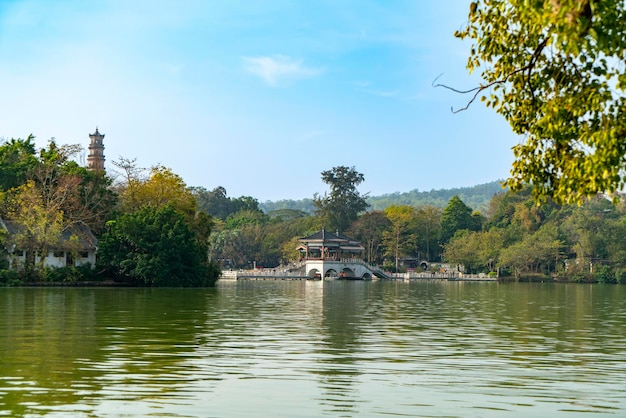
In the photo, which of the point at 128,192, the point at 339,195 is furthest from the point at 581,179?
the point at 339,195

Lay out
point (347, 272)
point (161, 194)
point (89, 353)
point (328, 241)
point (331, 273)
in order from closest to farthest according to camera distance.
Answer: point (89, 353) → point (161, 194) → point (347, 272) → point (331, 273) → point (328, 241)

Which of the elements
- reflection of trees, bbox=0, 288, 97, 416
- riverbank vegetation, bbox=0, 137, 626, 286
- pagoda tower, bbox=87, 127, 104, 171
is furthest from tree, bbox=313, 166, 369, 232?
reflection of trees, bbox=0, 288, 97, 416

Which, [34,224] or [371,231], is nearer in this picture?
[34,224]

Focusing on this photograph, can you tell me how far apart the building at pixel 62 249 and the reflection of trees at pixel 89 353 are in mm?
19703

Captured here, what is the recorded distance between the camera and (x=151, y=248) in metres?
50.9

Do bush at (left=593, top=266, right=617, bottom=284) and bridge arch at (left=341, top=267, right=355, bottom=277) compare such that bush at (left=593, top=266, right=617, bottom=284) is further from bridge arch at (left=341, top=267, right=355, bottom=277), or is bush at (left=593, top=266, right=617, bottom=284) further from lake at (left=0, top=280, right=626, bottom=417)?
lake at (left=0, top=280, right=626, bottom=417)

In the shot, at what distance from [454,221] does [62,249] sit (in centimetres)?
6594

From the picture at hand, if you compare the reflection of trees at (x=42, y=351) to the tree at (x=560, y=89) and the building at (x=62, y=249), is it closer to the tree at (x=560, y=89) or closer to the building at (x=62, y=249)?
the tree at (x=560, y=89)

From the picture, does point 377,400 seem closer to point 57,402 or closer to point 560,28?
point 57,402

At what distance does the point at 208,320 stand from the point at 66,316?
4071 mm

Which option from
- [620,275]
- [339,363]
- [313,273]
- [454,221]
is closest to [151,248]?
[339,363]

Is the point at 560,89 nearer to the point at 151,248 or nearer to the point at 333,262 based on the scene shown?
the point at 151,248

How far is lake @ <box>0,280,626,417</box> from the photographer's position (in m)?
10.8

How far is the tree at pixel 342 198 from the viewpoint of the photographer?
108375 millimetres
